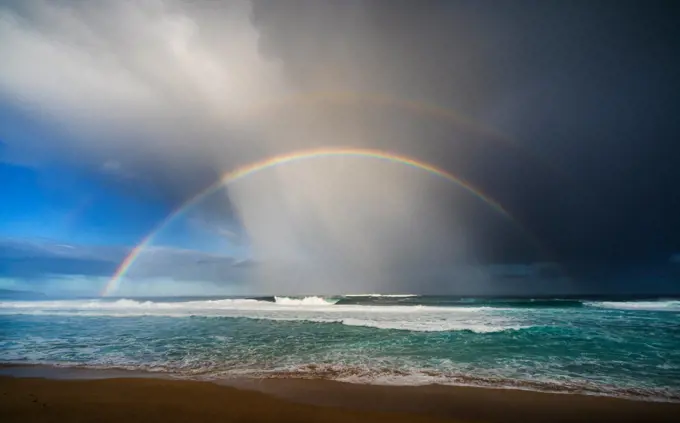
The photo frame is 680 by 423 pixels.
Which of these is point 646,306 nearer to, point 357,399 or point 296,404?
point 357,399

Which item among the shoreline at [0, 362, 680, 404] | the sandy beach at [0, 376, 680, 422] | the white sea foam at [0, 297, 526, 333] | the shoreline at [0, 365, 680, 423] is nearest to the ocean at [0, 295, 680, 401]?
the shoreline at [0, 362, 680, 404]

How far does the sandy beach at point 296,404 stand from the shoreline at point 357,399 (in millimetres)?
19

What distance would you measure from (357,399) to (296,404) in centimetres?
131

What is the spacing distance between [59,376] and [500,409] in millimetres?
11203

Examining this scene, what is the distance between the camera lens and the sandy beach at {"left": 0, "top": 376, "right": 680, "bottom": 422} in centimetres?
681

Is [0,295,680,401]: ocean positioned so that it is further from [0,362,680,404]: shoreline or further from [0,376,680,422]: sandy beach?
[0,376,680,422]: sandy beach

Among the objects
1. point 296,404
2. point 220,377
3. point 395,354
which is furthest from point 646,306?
point 220,377

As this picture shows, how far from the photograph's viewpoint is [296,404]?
24.8ft

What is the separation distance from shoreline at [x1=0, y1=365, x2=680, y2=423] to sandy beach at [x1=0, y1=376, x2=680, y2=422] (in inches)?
0.7

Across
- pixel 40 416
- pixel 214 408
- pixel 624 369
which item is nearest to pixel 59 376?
pixel 40 416

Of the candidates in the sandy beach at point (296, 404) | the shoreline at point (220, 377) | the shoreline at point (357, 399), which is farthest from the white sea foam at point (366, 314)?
the sandy beach at point (296, 404)

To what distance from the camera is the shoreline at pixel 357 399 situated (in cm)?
697

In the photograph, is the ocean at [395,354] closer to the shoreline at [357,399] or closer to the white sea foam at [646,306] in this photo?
the shoreline at [357,399]

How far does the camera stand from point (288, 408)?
24.0 feet
